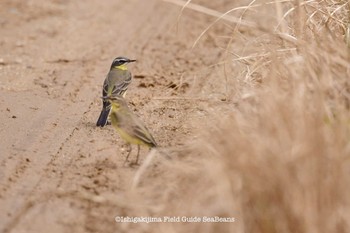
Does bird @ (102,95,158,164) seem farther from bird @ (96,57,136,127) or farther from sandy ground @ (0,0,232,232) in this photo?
bird @ (96,57,136,127)

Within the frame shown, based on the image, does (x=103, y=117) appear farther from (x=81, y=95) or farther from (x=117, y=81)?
(x=81, y=95)

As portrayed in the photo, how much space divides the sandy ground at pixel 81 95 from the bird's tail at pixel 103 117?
0.08m

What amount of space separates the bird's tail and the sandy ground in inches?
3.2

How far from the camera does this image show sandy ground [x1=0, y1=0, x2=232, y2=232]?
6766 millimetres

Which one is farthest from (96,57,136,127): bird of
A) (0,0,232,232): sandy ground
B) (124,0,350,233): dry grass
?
(124,0,350,233): dry grass

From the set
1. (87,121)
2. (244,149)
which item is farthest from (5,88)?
(244,149)

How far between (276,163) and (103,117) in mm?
3343

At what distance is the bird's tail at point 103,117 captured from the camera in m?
8.53

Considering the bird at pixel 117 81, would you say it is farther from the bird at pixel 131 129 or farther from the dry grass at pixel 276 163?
the dry grass at pixel 276 163

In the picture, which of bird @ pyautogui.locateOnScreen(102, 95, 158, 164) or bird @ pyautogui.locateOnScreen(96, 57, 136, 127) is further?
bird @ pyautogui.locateOnScreen(96, 57, 136, 127)

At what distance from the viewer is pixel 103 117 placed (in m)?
8.53

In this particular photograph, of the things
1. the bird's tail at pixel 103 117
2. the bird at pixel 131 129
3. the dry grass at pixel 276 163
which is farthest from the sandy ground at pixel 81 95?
the dry grass at pixel 276 163

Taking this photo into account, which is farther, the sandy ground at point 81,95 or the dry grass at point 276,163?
the sandy ground at point 81,95

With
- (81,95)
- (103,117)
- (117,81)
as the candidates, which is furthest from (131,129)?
(81,95)
